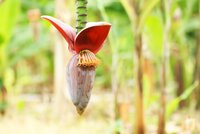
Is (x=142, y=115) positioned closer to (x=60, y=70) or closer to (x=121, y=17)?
(x=60, y=70)

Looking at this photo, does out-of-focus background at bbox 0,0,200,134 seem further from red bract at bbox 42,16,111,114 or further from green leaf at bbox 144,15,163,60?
red bract at bbox 42,16,111,114

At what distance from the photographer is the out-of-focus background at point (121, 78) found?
79cm

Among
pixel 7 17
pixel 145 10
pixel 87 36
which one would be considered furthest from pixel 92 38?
pixel 7 17

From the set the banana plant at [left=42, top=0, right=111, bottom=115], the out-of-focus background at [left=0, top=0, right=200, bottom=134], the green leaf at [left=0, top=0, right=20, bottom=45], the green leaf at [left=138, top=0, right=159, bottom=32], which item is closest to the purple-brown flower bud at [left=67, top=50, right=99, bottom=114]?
the banana plant at [left=42, top=0, right=111, bottom=115]

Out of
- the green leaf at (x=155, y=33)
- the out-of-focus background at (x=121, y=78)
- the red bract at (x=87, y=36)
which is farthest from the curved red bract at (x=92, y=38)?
the green leaf at (x=155, y=33)

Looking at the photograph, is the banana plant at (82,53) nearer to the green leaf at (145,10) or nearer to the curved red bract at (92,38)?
the curved red bract at (92,38)

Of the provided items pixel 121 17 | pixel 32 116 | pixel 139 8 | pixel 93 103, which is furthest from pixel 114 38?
pixel 121 17

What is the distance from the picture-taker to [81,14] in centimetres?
39

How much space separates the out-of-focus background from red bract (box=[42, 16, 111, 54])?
188 mm

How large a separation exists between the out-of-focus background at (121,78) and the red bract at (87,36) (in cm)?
19

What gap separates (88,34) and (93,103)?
1048 millimetres

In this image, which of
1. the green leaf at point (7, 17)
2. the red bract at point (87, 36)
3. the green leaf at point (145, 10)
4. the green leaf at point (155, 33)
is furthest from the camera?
the green leaf at point (7, 17)

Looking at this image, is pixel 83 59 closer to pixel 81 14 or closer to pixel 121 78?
pixel 81 14

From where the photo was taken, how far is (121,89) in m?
1.16
